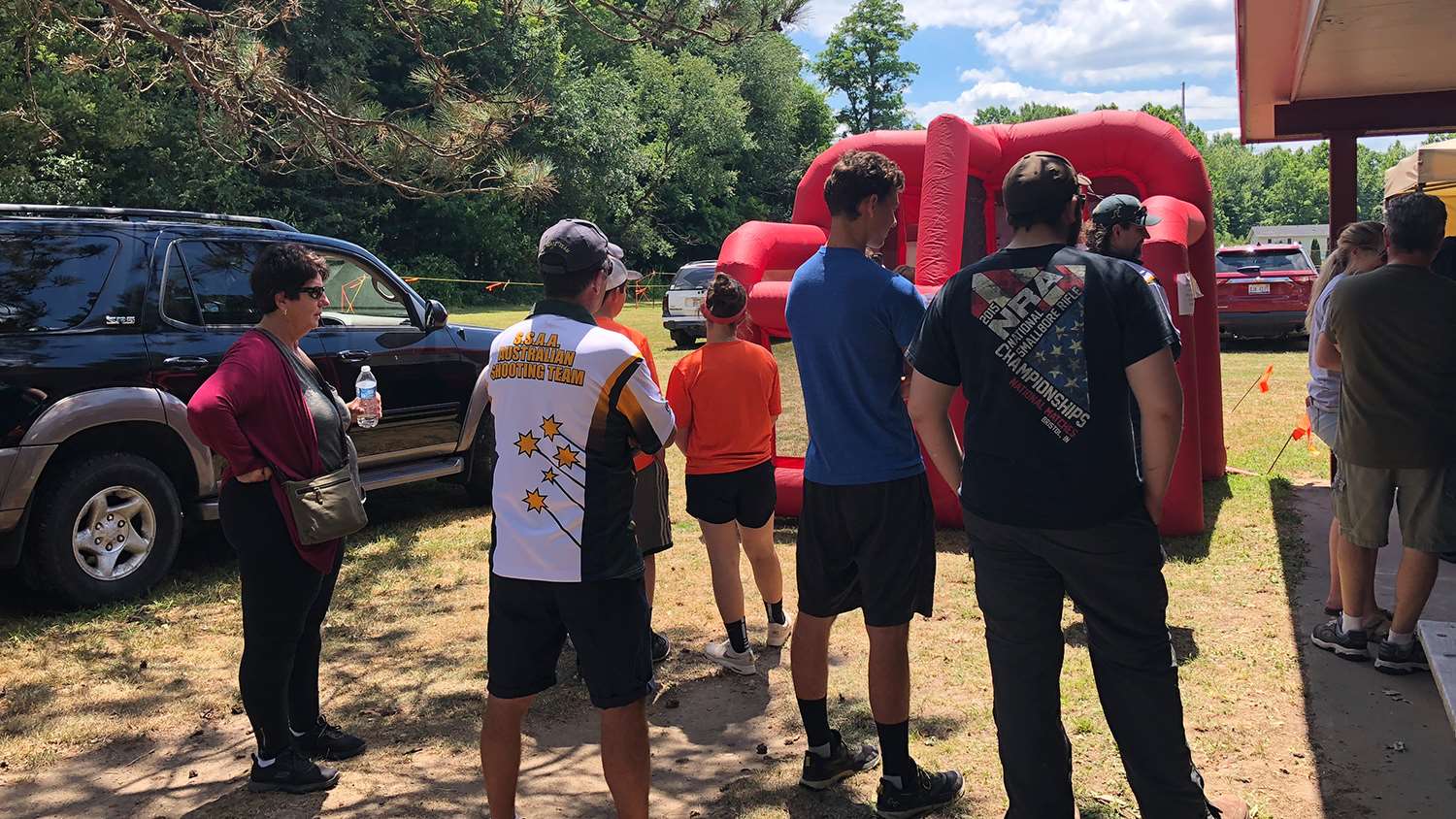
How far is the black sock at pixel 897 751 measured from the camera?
3.50 m

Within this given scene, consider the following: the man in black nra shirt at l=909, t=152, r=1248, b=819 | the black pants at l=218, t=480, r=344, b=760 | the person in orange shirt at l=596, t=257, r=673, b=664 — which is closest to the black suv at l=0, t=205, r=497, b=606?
the person in orange shirt at l=596, t=257, r=673, b=664

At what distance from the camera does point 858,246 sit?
138 inches

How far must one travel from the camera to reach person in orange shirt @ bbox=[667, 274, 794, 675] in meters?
4.72

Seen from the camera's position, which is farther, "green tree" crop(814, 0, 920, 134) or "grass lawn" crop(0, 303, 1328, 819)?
"green tree" crop(814, 0, 920, 134)

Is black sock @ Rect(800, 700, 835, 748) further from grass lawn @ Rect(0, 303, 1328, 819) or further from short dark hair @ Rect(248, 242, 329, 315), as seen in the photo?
short dark hair @ Rect(248, 242, 329, 315)

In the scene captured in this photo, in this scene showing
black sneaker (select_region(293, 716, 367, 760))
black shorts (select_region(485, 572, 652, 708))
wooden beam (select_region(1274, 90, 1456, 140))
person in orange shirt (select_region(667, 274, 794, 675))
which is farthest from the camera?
wooden beam (select_region(1274, 90, 1456, 140))

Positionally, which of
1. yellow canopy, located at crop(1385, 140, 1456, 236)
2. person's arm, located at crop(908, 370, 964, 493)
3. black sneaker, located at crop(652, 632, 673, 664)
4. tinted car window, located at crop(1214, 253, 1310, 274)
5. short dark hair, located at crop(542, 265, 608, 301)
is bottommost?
black sneaker, located at crop(652, 632, 673, 664)

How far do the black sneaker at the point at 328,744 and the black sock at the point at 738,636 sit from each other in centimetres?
163

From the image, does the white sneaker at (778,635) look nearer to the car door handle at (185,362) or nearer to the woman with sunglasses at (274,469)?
the woman with sunglasses at (274,469)

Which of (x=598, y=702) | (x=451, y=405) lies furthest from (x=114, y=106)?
(x=598, y=702)

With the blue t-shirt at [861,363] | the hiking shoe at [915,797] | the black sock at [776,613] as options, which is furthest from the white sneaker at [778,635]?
the blue t-shirt at [861,363]

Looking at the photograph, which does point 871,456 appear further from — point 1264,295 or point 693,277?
point 693,277

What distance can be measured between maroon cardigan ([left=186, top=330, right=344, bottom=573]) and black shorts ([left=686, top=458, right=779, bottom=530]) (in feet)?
5.35

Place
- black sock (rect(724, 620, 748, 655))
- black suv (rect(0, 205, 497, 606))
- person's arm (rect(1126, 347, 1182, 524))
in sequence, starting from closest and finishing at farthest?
person's arm (rect(1126, 347, 1182, 524))
black sock (rect(724, 620, 748, 655))
black suv (rect(0, 205, 497, 606))
